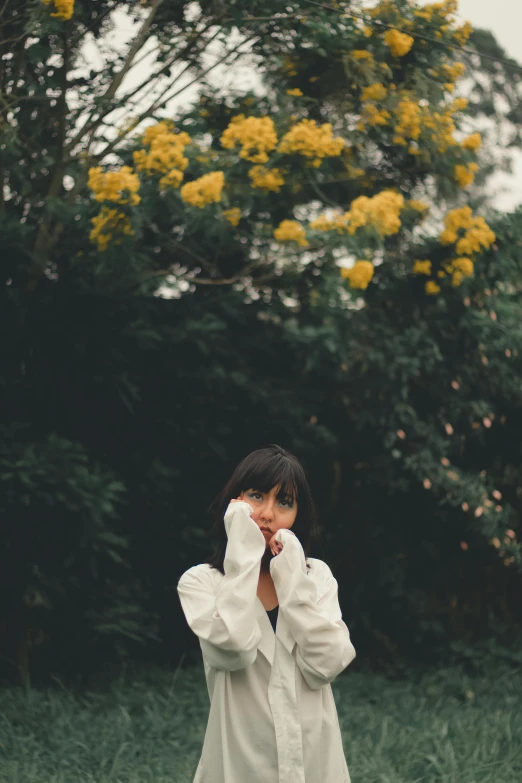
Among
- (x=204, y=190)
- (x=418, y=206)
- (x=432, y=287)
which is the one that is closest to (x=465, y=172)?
(x=418, y=206)

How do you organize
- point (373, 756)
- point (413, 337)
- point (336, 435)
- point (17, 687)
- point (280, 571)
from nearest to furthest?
1. point (280, 571)
2. point (373, 756)
3. point (17, 687)
4. point (413, 337)
5. point (336, 435)

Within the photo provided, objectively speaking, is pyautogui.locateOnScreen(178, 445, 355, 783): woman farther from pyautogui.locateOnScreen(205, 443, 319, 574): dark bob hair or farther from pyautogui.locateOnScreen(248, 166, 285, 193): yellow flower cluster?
pyautogui.locateOnScreen(248, 166, 285, 193): yellow flower cluster

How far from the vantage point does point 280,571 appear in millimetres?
2162

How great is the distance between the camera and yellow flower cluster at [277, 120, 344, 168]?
15.1 feet

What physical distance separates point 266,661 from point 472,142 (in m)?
3.89

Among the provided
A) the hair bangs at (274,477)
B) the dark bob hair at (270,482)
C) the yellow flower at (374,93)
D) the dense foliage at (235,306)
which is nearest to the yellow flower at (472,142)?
the dense foliage at (235,306)

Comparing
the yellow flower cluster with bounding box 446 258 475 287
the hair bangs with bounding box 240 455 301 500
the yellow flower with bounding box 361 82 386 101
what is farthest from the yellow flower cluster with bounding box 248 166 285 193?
the hair bangs with bounding box 240 455 301 500

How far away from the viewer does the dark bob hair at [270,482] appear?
235 centimetres

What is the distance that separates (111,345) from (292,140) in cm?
159

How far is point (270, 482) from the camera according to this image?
234 cm

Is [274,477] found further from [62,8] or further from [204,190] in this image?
[62,8]

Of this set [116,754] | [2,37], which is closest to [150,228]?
[2,37]

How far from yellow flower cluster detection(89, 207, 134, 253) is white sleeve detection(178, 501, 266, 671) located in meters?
2.69

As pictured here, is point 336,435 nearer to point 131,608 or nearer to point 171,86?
point 131,608
